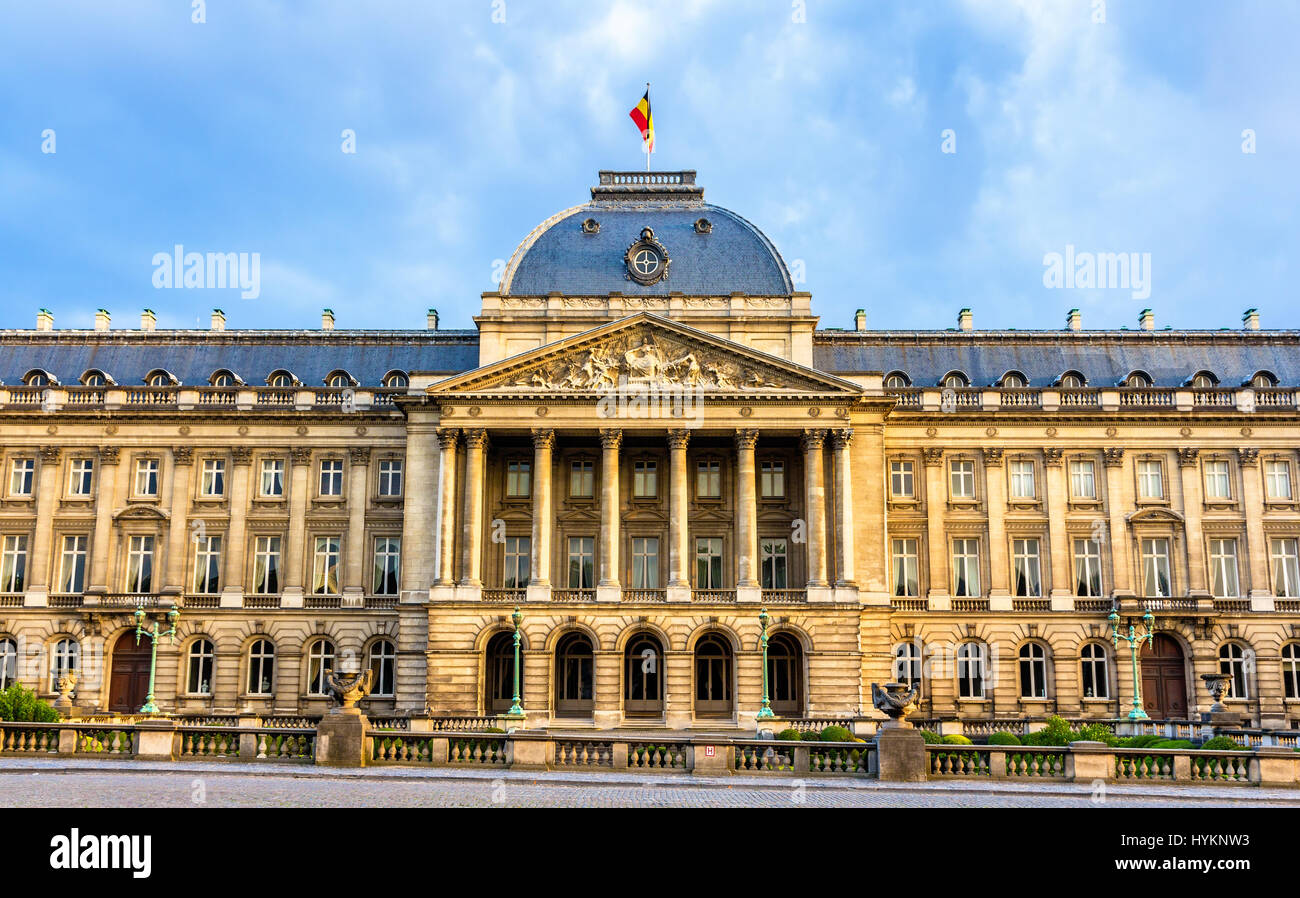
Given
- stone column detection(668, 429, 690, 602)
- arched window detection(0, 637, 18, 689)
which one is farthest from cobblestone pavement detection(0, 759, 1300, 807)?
arched window detection(0, 637, 18, 689)

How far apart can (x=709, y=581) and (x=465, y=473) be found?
12.6 meters

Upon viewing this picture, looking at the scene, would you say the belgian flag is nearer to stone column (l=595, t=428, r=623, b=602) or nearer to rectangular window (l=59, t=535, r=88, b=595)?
stone column (l=595, t=428, r=623, b=602)

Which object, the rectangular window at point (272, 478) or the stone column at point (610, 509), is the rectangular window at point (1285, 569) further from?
the rectangular window at point (272, 478)

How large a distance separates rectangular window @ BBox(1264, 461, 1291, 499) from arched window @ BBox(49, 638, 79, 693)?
59.0 metres

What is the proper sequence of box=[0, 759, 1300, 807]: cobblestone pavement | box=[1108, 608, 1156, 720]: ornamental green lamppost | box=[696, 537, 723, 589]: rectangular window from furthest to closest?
box=[696, 537, 723, 589]: rectangular window < box=[1108, 608, 1156, 720]: ornamental green lamppost < box=[0, 759, 1300, 807]: cobblestone pavement

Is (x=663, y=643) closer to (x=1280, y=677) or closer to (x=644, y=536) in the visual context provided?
(x=644, y=536)

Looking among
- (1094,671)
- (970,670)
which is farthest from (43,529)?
(1094,671)

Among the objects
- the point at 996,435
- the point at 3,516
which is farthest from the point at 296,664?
the point at 996,435

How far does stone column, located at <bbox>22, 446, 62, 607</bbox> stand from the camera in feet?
188

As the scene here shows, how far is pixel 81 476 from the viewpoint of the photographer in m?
59.2

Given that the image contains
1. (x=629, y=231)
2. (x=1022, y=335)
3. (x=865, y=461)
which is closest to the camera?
(x=865, y=461)

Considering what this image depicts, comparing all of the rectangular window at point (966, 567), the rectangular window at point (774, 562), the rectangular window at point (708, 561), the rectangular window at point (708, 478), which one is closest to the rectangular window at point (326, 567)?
the rectangular window at point (708, 561)

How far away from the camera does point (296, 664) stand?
56.5 meters

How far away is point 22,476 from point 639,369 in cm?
3226
